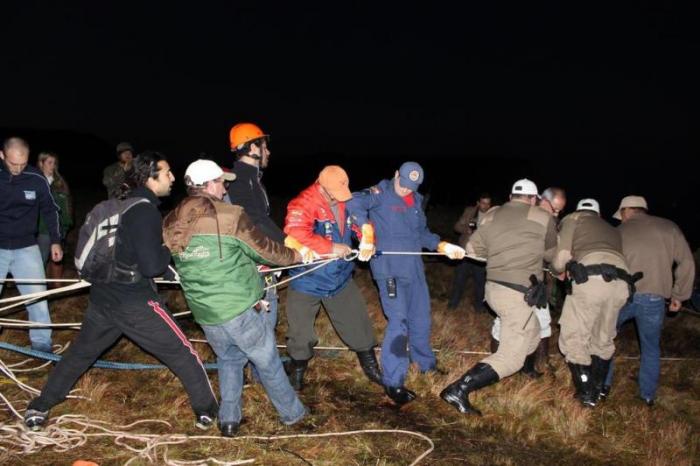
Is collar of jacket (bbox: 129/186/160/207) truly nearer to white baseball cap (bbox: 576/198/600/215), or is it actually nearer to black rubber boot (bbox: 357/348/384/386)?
black rubber boot (bbox: 357/348/384/386)

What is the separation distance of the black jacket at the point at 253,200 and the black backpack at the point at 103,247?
3.37 feet

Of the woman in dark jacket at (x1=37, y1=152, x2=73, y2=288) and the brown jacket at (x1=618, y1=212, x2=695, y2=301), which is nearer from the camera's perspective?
the brown jacket at (x1=618, y1=212, x2=695, y2=301)

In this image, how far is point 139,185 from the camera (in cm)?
409

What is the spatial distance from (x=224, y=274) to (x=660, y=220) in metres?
4.97

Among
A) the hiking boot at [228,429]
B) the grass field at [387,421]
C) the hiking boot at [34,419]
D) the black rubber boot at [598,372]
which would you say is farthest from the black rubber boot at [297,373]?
the black rubber boot at [598,372]

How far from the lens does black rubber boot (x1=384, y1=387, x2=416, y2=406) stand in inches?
207

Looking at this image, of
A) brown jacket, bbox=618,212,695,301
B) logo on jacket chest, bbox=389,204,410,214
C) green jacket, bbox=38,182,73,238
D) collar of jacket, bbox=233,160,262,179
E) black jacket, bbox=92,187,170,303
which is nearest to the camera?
black jacket, bbox=92,187,170,303

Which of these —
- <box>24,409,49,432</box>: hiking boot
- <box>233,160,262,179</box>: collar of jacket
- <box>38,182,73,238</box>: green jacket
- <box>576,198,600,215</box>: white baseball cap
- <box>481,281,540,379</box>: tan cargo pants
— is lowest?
<box>24,409,49,432</box>: hiking boot

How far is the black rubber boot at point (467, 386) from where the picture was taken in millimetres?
5062

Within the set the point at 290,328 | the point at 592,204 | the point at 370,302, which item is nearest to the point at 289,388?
the point at 290,328

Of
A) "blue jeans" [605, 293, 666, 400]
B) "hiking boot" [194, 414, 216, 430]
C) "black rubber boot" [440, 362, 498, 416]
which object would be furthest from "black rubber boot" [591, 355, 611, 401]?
"hiking boot" [194, 414, 216, 430]

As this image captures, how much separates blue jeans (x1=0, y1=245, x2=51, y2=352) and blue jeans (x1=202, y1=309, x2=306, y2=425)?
95.8 inches

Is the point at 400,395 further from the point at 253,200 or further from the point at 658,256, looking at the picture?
the point at 658,256

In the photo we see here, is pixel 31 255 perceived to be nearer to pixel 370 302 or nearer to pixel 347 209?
pixel 347 209
